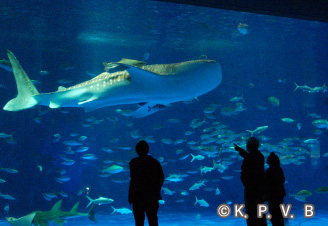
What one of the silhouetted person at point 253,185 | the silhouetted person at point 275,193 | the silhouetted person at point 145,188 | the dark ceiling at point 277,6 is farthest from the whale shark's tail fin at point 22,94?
the silhouetted person at point 275,193

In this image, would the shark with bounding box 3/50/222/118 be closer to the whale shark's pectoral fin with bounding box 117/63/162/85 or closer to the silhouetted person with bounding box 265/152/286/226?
the whale shark's pectoral fin with bounding box 117/63/162/85

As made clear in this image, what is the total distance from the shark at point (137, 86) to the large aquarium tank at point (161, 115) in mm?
4737

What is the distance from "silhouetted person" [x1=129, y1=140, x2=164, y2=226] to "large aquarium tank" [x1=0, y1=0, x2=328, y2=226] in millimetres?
5831

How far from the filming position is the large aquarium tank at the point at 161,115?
9.77 m

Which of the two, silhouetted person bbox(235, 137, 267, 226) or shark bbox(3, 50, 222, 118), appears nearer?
silhouetted person bbox(235, 137, 267, 226)

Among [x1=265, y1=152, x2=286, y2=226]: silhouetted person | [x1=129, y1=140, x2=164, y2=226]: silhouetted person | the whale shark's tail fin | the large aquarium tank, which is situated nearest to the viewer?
[x1=129, y1=140, x2=164, y2=226]: silhouetted person

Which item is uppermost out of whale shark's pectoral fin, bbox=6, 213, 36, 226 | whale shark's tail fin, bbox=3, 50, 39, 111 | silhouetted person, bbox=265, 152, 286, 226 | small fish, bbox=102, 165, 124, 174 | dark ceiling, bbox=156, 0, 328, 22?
dark ceiling, bbox=156, 0, 328, 22

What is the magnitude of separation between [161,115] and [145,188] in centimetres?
1325

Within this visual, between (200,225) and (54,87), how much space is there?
36.6 feet

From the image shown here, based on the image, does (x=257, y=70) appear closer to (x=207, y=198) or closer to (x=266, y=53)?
(x=266, y=53)

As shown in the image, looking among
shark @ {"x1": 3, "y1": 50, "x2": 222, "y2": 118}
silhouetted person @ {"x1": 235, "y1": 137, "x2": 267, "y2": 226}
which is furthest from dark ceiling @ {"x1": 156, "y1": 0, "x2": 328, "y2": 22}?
silhouetted person @ {"x1": 235, "y1": 137, "x2": 267, "y2": 226}

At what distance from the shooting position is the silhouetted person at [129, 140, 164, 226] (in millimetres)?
2484

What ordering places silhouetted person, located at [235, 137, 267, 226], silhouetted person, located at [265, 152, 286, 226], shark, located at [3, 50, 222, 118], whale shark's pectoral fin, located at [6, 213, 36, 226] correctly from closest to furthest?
silhouetted person, located at [235, 137, 267, 226]
silhouetted person, located at [265, 152, 286, 226]
shark, located at [3, 50, 222, 118]
whale shark's pectoral fin, located at [6, 213, 36, 226]

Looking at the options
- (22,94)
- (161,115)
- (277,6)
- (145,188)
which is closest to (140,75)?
(145,188)
